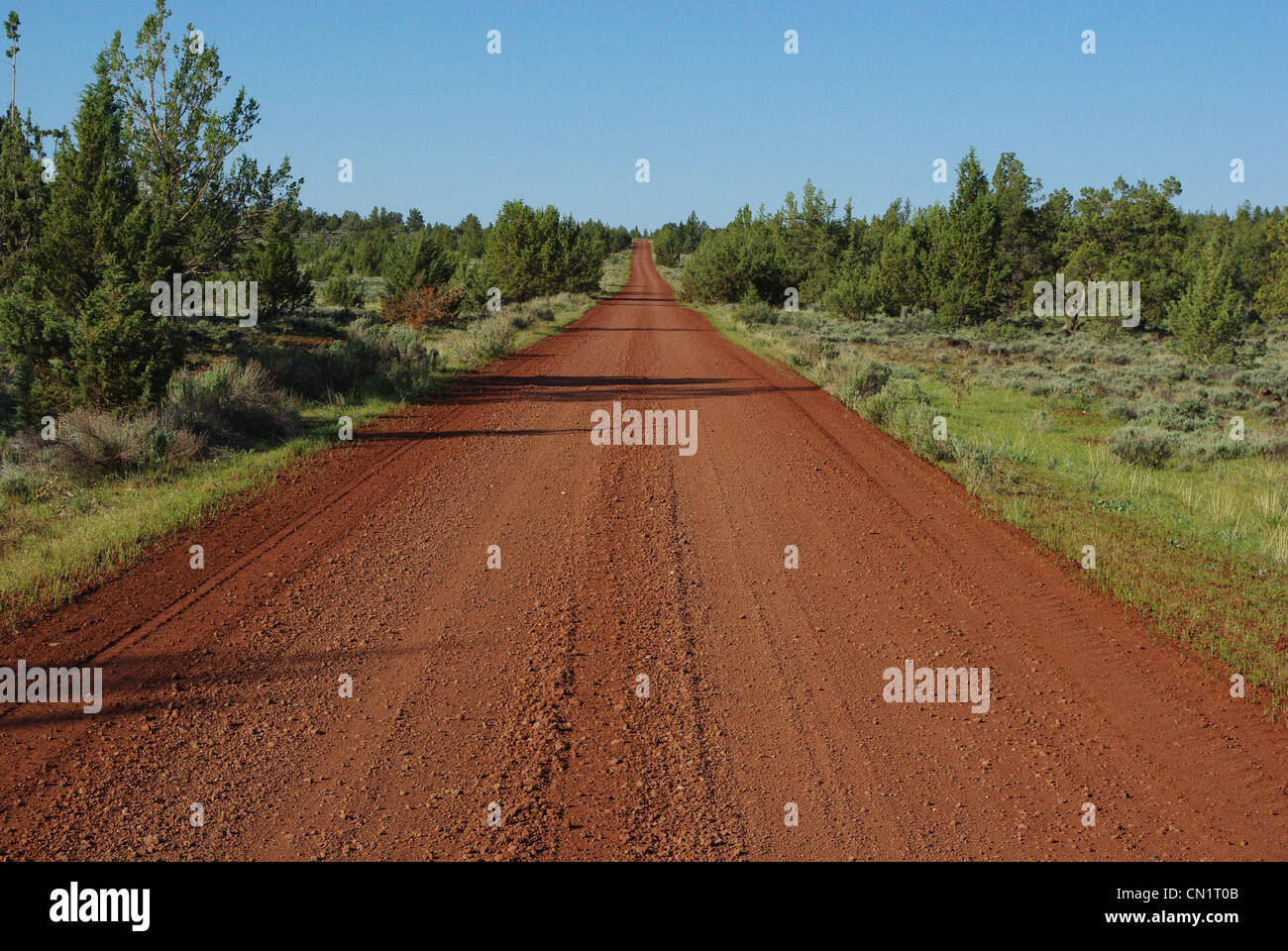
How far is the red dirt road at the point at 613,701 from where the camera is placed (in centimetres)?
389

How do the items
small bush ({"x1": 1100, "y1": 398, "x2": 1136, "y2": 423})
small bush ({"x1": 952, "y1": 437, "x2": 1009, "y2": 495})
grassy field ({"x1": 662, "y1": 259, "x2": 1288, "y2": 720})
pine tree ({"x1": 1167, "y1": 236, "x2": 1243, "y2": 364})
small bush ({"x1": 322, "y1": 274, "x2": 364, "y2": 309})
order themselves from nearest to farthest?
1. grassy field ({"x1": 662, "y1": 259, "x2": 1288, "y2": 720})
2. small bush ({"x1": 952, "y1": 437, "x2": 1009, "y2": 495})
3. small bush ({"x1": 1100, "y1": 398, "x2": 1136, "y2": 423})
4. pine tree ({"x1": 1167, "y1": 236, "x2": 1243, "y2": 364})
5. small bush ({"x1": 322, "y1": 274, "x2": 364, "y2": 309})

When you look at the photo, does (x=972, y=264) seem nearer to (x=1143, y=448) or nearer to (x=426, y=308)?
(x=426, y=308)

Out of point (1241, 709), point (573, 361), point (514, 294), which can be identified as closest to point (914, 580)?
point (1241, 709)

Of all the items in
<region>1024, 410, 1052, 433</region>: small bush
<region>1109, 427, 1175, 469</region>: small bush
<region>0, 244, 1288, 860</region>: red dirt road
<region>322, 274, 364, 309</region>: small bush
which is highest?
<region>322, 274, 364, 309</region>: small bush

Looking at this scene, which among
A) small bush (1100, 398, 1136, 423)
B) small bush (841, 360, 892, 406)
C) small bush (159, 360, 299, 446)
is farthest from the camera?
small bush (1100, 398, 1136, 423)

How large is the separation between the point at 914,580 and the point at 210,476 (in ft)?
24.6

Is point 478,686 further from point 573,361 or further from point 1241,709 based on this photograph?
point 573,361

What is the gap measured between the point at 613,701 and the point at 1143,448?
1181 centimetres

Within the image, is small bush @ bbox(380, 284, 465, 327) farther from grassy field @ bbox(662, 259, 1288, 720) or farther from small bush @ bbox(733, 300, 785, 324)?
small bush @ bbox(733, 300, 785, 324)

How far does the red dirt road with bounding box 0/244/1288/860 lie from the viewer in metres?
3.89

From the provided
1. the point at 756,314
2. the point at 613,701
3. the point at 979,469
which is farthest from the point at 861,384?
the point at 756,314

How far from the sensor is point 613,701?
5.06 metres

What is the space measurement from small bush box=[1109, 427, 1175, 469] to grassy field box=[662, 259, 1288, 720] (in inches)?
1.1

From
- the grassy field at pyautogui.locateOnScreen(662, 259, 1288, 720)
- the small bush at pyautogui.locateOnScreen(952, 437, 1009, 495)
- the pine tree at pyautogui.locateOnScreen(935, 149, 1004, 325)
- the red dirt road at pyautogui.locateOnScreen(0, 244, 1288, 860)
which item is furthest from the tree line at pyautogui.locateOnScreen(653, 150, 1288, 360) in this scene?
the red dirt road at pyautogui.locateOnScreen(0, 244, 1288, 860)
